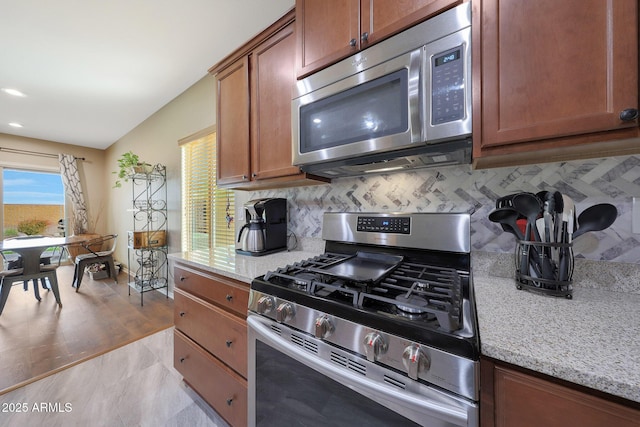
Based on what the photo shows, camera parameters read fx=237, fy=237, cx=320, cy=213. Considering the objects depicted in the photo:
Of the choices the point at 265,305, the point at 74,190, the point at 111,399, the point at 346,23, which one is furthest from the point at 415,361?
the point at 74,190

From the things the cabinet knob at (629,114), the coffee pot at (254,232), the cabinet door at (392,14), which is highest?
the cabinet door at (392,14)

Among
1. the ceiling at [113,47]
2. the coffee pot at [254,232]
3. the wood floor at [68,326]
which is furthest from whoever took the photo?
the wood floor at [68,326]

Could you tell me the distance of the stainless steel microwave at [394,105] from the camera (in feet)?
2.71

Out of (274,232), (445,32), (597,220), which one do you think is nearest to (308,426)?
(274,232)

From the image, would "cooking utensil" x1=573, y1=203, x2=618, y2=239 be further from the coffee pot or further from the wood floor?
the wood floor

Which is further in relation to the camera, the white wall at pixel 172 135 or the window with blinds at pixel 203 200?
the white wall at pixel 172 135

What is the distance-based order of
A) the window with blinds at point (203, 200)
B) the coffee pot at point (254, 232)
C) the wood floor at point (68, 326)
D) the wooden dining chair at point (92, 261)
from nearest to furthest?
the coffee pot at point (254, 232)
the wood floor at point (68, 326)
the window with blinds at point (203, 200)
the wooden dining chair at point (92, 261)

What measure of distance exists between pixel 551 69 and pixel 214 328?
1.73m

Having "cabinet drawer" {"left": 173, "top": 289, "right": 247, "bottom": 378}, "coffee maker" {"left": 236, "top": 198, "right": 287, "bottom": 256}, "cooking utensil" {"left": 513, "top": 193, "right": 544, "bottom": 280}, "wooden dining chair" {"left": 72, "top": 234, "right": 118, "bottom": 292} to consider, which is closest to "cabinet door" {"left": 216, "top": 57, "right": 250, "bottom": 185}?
"coffee maker" {"left": 236, "top": 198, "right": 287, "bottom": 256}

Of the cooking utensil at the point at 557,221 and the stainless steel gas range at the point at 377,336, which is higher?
the cooking utensil at the point at 557,221

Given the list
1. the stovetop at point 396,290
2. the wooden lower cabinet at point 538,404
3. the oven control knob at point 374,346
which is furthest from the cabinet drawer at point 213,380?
the wooden lower cabinet at point 538,404

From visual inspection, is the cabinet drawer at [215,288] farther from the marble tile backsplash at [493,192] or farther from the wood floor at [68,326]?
the wood floor at [68,326]

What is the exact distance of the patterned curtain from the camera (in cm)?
492

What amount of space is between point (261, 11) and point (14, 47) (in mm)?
2370
